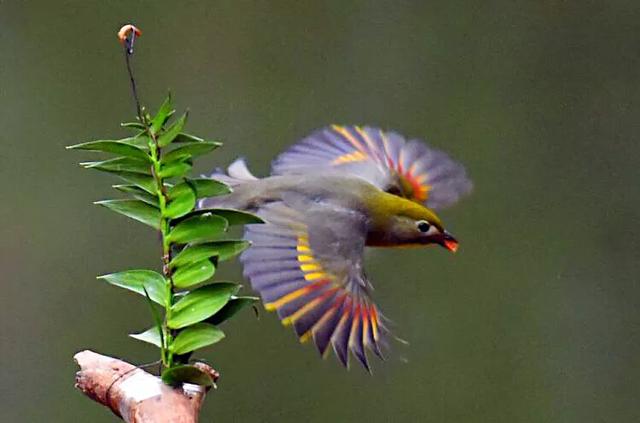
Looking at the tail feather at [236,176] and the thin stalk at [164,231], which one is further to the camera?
the tail feather at [236,176]

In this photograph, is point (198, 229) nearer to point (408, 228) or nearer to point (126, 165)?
point (126, 165)

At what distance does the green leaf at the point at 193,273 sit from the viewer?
52 cm

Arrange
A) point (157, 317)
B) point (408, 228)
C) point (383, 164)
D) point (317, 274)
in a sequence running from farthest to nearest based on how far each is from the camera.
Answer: point (383, 164) → point (408, 228) → point (317, 274) → point (157, 317)

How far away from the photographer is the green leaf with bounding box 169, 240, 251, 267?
52 cm

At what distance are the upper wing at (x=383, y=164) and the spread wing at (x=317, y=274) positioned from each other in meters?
0.12

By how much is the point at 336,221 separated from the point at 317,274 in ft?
0.32

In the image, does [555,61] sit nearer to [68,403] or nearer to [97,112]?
[97,112]

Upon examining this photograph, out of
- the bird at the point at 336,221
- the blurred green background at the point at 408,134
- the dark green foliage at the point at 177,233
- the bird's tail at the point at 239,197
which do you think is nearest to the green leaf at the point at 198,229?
the dark green foliage at the point at 177,233

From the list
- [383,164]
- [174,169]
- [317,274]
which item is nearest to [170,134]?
[174,169]

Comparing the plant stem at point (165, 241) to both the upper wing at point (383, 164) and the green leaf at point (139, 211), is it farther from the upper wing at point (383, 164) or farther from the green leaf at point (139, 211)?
the upper wing at point (383, 164)

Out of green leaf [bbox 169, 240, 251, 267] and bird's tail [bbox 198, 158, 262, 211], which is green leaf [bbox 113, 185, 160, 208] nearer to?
green leaf [bbox 169, 240, 251, 267]

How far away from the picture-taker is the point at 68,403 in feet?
5.52

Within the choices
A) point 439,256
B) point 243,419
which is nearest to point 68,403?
point 243,419

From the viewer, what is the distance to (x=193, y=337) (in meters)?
0.52
